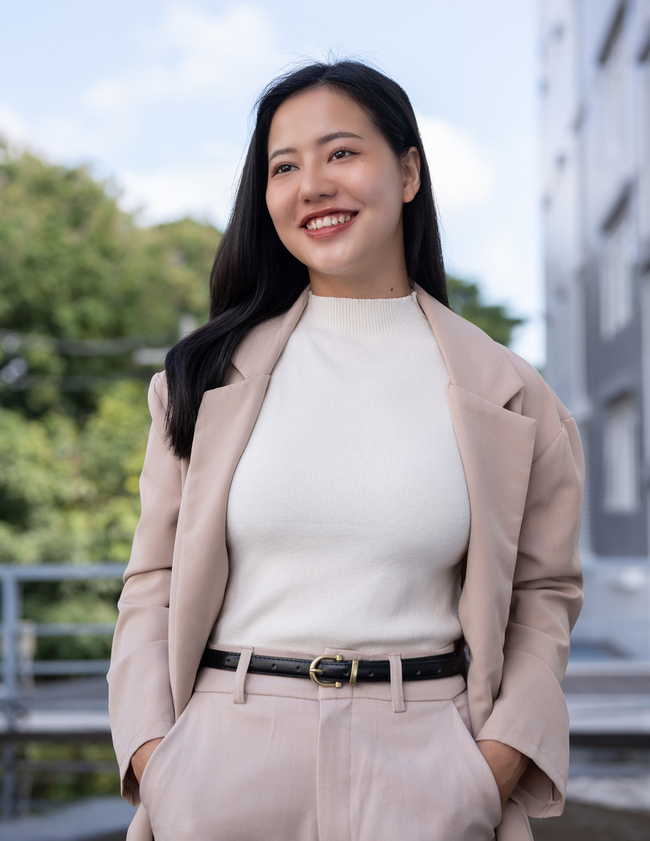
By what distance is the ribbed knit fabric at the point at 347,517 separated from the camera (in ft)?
4.38

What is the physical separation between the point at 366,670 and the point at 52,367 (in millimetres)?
16388

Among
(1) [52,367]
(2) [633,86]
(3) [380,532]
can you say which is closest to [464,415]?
(3) [380,532]

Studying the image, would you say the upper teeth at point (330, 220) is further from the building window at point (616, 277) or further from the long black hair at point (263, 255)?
the building window at point (616, 277)

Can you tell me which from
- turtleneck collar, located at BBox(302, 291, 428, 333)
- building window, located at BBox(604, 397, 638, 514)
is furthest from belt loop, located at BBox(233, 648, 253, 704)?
building window, located at BBox(604, 397, 638, 514)

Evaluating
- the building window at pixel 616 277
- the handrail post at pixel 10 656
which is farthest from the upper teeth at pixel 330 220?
the building window at pixel 616 277

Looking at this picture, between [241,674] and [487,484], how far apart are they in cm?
46

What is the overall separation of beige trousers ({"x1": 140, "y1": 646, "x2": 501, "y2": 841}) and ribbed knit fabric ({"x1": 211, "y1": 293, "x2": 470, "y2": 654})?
2.1 inches

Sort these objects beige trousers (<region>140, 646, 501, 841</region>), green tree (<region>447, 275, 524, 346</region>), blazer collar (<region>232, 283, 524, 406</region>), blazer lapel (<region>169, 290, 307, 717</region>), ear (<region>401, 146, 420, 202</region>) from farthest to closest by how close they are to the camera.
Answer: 1. green tree (<region>447, 275, 524, 346</region>)
2. ear (<region>401, 146, 420, 202</region>)
3. blazer collar (<region>232, 283, 524, 406</region>)
4. blazer lapel (<region>169, 290, 307, 717</region>)
5. beige trousers (<region>140, 646, 501, 841</region>)

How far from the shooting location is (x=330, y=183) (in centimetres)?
145

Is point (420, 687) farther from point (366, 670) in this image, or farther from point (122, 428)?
point (122, 428)

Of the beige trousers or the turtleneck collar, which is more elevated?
the turtleneck collar

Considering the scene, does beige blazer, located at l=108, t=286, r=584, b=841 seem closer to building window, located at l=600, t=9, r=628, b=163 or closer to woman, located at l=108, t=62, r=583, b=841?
woman, located at l=108, t=62, r=583, b=841

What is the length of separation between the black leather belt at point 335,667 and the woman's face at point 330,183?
604 mm

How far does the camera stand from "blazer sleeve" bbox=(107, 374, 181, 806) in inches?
55.9
